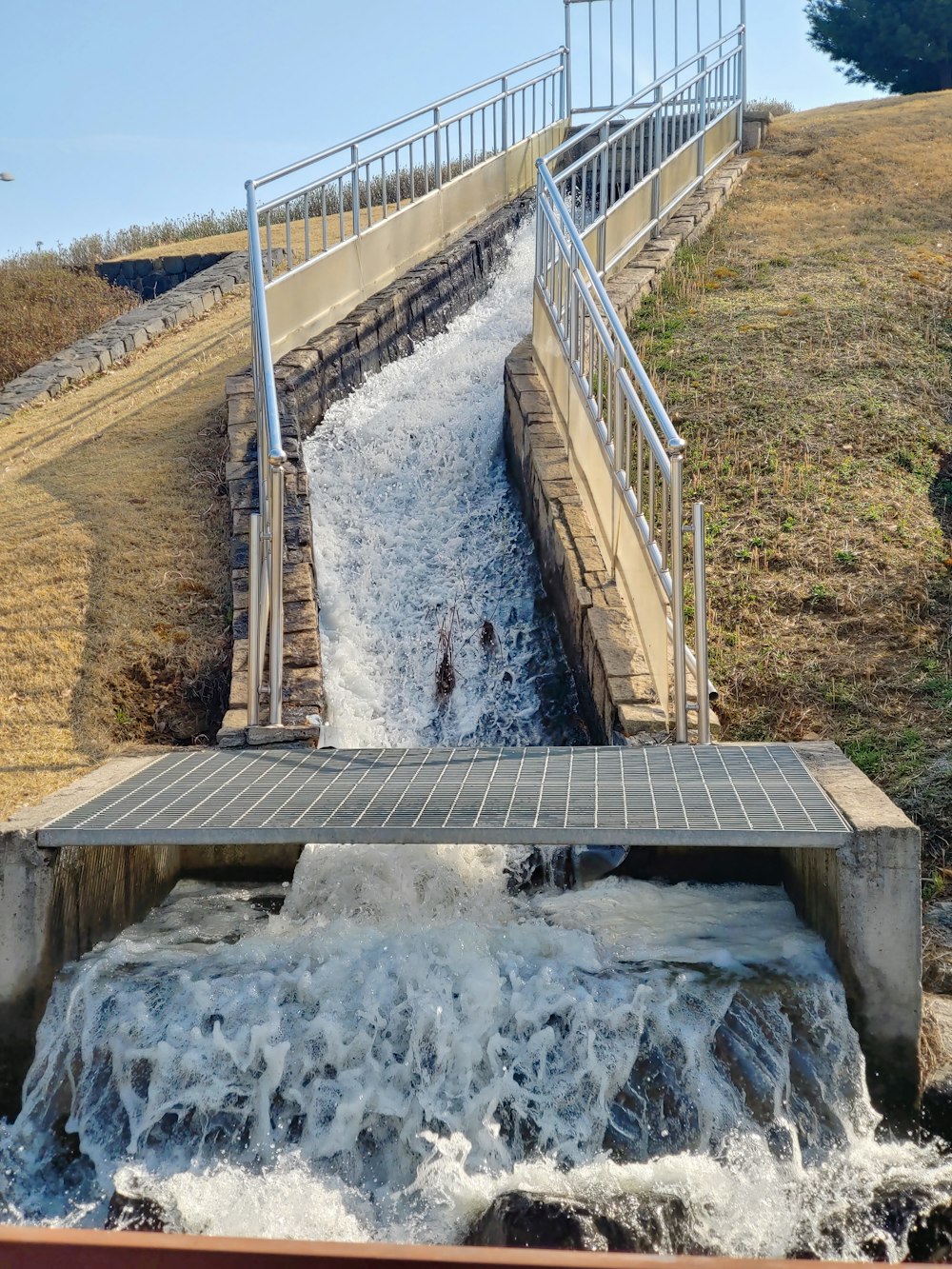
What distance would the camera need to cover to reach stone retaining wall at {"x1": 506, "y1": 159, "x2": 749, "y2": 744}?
5801 mm

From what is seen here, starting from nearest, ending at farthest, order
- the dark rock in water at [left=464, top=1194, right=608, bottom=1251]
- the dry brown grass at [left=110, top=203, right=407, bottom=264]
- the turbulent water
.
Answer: the dark rock in water at [left=464, top=1194, right=608, bottom=1251], the turbulent water, the dry brown grass at [left=110, top=203, right=407, bottom=264]

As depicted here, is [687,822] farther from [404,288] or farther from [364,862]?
[404,288]

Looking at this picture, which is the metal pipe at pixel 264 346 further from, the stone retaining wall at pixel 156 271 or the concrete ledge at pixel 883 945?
the stone retaining wall at pixel 156 271

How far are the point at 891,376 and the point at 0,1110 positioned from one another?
8.77m

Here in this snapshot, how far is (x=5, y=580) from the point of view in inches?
313

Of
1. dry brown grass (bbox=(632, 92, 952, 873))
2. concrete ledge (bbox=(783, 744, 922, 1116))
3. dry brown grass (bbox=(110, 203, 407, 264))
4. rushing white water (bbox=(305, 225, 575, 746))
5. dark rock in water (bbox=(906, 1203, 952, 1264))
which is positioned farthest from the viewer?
dry brown grass (bbox=(110, 203, 407, 264))

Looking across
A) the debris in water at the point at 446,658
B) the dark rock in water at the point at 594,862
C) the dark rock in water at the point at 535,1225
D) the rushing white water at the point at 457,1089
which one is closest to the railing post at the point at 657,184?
the debris in water at the point at 446,658

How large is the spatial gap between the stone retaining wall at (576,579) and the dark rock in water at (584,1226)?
7.85 feet

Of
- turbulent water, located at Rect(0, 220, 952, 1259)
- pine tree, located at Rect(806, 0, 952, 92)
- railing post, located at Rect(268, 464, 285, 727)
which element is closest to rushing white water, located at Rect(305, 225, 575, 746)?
railing post, located at Rect(268, 464, 285, 727)

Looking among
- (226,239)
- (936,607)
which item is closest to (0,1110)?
(936,607)

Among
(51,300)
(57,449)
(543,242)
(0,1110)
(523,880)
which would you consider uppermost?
(51,300)

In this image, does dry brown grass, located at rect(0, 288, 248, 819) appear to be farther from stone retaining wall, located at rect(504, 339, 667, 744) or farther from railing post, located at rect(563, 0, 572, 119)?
railing post, located at rect(563, 0, 572, 119)

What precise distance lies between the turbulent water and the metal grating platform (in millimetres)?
466

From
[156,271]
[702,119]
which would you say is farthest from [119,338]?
[702,119]
